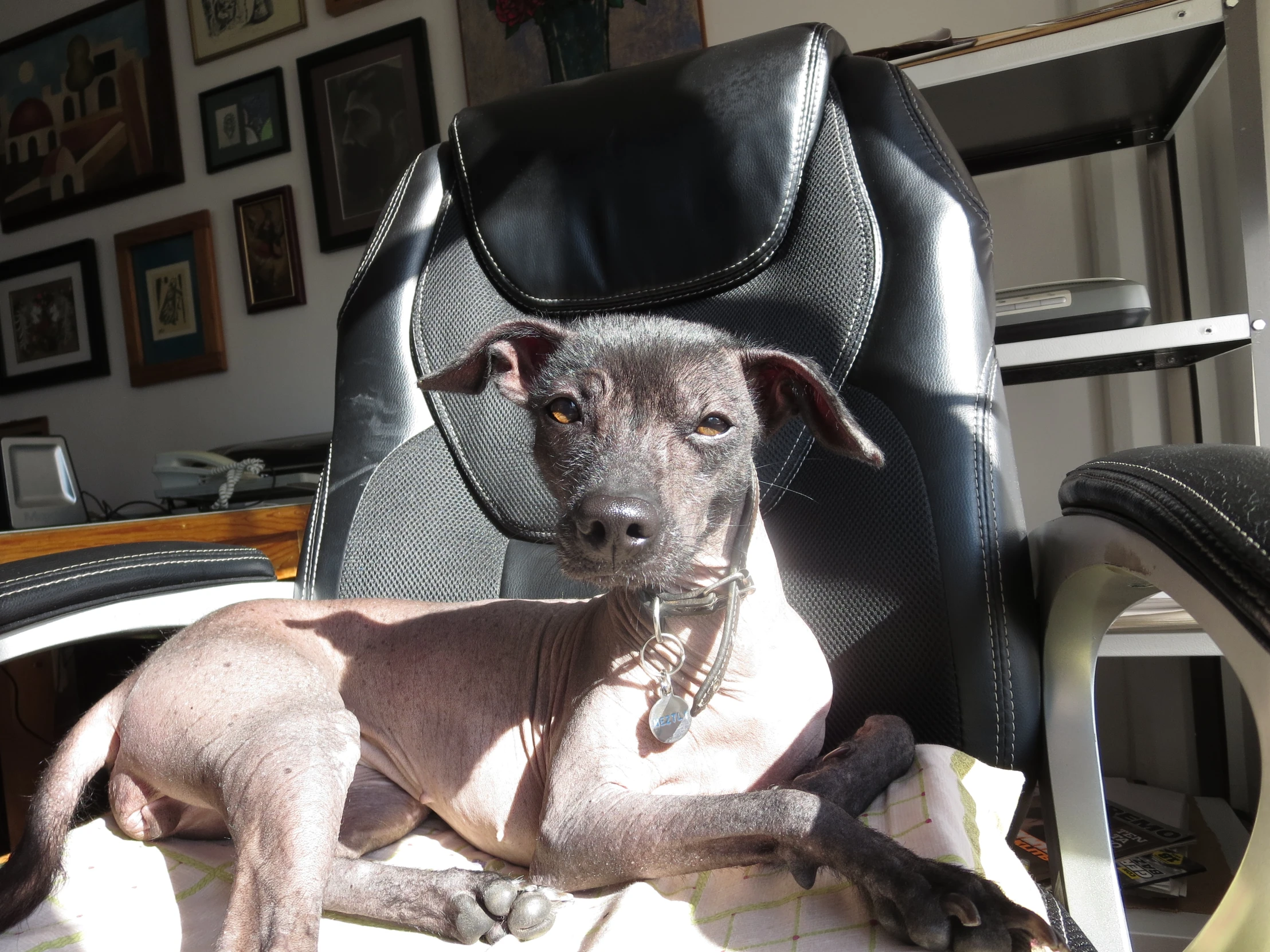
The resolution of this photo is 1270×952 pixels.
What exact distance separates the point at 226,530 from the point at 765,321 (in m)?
1.15

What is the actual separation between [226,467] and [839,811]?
1974mm

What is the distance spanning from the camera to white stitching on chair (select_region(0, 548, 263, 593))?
3.25ft

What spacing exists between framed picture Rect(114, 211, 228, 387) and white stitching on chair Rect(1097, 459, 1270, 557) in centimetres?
295

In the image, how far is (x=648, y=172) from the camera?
4.41 feet

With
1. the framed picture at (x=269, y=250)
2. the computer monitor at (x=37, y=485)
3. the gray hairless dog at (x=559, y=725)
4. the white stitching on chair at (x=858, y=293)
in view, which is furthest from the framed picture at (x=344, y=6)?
the gray hairless dog at (x=559, y=725)

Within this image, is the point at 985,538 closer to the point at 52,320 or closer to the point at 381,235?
the point at 381,235

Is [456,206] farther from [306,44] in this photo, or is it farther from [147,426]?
[147,426]

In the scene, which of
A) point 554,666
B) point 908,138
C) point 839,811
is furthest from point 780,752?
point 908,138

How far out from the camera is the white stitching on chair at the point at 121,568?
98 centimetres

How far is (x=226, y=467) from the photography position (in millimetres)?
2305

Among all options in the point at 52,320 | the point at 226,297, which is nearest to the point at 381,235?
the point at 226,297

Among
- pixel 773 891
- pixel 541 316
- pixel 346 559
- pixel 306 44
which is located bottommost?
pixel 773 891

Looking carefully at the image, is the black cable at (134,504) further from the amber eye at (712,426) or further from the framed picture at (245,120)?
the amber eye at (712,426)

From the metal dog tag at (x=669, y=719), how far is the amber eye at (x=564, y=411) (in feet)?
1.06
